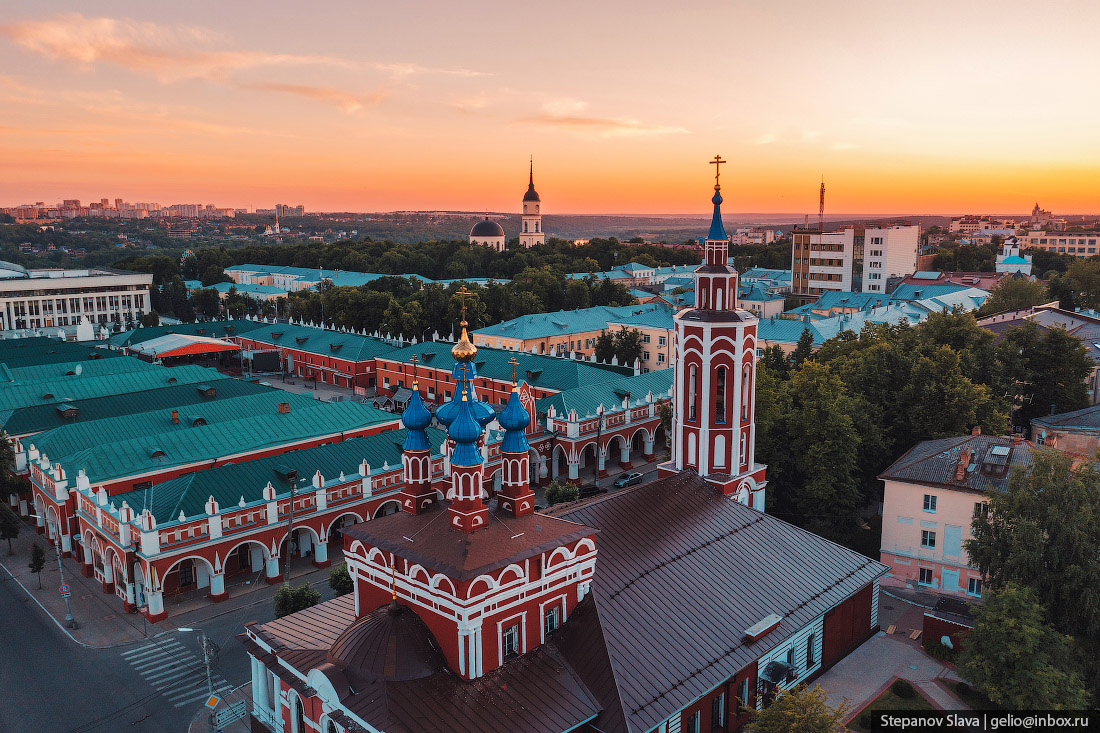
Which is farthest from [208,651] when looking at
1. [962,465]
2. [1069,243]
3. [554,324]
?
[1069,243]

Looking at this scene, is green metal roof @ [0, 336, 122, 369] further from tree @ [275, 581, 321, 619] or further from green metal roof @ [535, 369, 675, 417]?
tree @ [275, 581, 321, 619]

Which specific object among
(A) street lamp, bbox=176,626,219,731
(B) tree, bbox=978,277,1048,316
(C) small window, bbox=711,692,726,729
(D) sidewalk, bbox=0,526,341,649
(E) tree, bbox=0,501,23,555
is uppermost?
(B) tree, bbox=978,277,1048,316

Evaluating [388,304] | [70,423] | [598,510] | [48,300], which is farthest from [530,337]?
[48,300]

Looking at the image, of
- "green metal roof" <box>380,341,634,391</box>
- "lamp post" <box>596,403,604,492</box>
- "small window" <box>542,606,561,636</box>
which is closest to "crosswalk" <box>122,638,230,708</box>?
"small window" <box>542,606,561,636</box>

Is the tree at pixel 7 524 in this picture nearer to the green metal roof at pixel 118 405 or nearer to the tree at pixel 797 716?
the green metal roof at pixel 118 405

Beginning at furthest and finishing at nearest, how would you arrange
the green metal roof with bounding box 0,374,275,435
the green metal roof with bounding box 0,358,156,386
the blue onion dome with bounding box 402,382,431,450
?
the green metal roof with bounding box 0,358,156,386, the green metal roof with bounding box 0,374,275,435, the blue onion dome with bounding box 402,382,431,450

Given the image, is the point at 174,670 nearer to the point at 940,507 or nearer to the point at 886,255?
the point at 940,507

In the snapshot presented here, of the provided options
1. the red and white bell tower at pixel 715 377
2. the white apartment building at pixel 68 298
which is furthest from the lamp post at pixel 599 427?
the white apartment building at pixel 68 298
